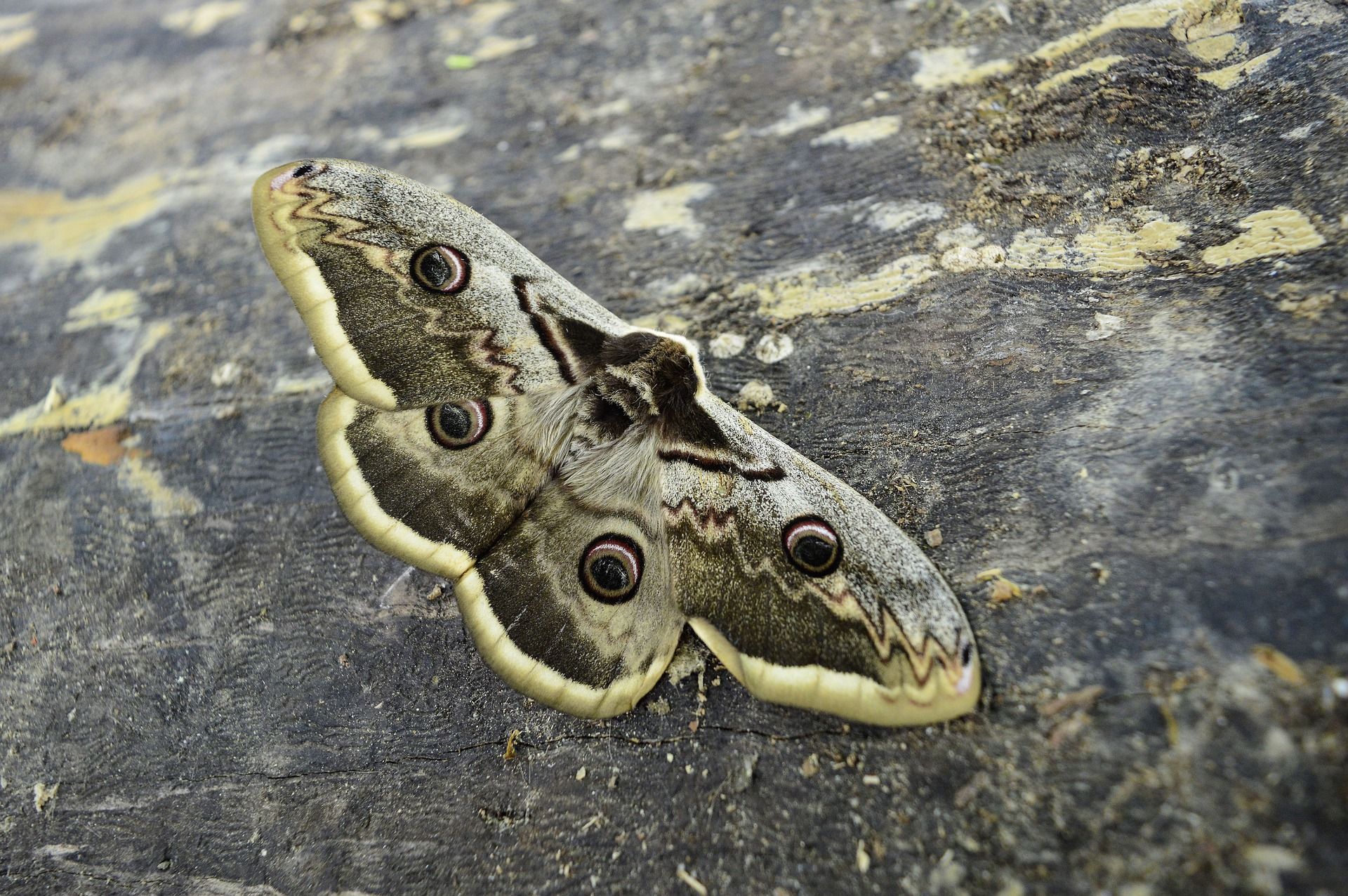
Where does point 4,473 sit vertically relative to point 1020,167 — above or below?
below

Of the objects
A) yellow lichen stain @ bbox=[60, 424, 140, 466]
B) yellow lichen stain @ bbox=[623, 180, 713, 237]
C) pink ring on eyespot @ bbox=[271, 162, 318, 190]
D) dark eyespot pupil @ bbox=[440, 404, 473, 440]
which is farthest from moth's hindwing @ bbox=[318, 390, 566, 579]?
yellow lichen stain @ bbox=[60, 424, 140, 466]

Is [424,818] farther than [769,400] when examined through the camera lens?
No

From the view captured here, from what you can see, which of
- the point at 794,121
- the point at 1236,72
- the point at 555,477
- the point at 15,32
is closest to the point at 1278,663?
the point at 555,477

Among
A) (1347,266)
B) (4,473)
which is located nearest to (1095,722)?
(1347,266)

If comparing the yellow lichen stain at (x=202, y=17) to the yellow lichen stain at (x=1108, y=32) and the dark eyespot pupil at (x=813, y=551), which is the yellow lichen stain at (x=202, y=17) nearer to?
the yellow lichen stain at (x=1108, y=32)

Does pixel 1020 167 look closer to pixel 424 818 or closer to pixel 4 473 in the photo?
pixel 424 818

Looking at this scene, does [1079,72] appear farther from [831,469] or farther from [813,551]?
[813,551]
